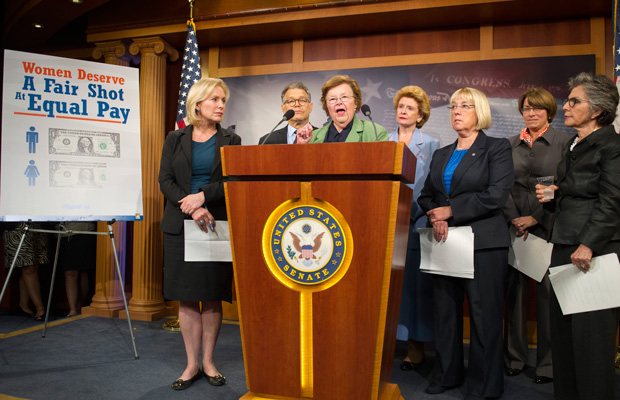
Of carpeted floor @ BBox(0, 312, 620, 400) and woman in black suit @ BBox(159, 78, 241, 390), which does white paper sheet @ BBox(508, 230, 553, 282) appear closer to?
carpeted floor @ BBox(0, 312, 620, 400)

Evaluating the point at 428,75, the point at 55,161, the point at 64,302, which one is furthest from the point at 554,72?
the point at 64,302

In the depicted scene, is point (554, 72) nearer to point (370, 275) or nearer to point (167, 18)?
point (370, 275)

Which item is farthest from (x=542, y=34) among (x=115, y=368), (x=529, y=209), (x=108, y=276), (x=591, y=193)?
(x=108, y=276)

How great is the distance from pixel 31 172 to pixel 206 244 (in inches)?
59.0

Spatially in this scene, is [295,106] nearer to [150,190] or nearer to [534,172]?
[534,172]

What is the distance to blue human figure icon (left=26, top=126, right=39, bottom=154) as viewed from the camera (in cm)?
314

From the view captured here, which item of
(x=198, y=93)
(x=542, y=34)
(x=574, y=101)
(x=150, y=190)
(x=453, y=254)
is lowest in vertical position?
(x=453, y=254)

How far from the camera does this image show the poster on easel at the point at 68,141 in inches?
122

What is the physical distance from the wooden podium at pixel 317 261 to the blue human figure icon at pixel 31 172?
76.8 inches

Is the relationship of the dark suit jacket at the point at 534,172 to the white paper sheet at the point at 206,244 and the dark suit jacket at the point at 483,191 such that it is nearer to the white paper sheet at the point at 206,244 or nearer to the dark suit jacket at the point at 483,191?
the dark suit jacket at the point at 483,191

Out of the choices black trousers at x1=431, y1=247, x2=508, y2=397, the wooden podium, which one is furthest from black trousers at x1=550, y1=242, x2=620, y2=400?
the wooden podium

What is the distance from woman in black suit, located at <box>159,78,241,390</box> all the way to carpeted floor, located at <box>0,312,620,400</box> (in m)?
0.24

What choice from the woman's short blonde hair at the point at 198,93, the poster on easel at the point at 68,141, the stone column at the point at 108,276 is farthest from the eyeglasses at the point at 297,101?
the stone column at the point at 108,276

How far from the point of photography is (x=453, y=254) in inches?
94.9
